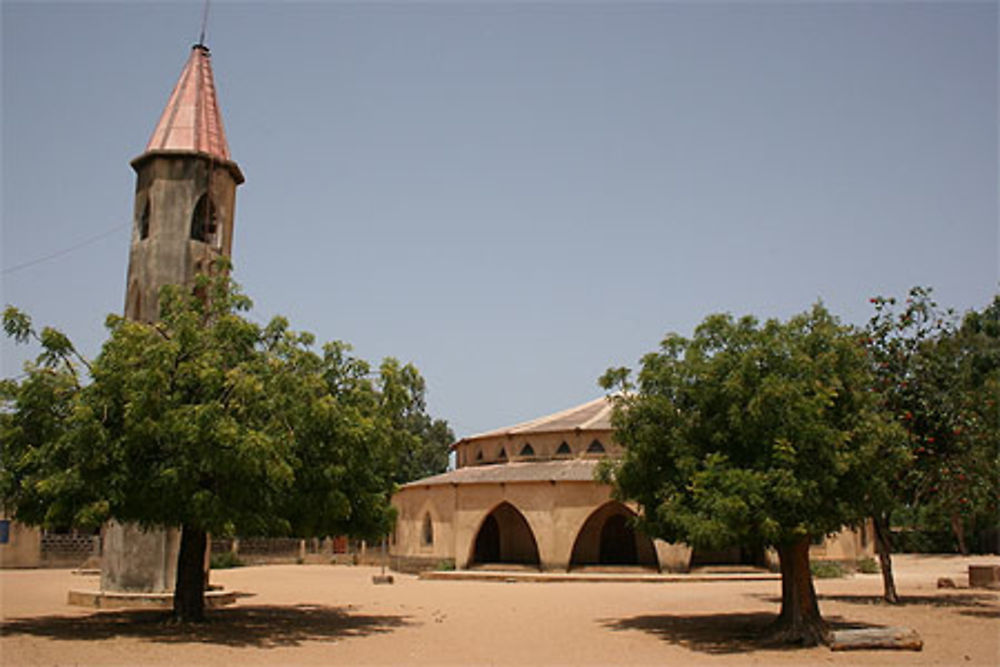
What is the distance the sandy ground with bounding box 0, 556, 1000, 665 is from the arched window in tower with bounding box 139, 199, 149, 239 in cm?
1044

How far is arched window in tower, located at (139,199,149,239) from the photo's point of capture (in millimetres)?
24672

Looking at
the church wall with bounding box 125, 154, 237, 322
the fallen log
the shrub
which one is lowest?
the fallen log

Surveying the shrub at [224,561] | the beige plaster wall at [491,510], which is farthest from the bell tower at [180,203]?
the shrub at [224,561]

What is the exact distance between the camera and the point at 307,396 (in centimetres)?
1622

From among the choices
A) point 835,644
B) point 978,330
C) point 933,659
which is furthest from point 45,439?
point 978,330

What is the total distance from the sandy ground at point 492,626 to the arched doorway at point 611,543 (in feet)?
21.8

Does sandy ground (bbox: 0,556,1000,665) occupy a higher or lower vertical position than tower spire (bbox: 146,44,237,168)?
lower

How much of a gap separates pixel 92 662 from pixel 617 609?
13.2m

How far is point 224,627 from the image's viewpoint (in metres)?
17.3

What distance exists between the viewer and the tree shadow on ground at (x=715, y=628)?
15.4 m

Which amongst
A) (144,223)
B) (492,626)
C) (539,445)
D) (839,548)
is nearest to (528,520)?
(539,445)

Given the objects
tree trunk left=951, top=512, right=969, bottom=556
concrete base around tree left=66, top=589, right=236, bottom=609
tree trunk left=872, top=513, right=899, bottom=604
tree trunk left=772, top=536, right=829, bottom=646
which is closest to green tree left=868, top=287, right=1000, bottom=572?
tree trunk left=872, top=513, right=899, bottom=604

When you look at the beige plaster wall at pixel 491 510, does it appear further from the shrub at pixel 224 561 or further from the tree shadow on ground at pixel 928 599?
the shrub at pixel 224 561

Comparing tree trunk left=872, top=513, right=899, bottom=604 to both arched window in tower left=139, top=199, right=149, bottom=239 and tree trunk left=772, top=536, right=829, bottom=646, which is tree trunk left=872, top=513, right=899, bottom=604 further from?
arched window in tower left=139, top=199, right=149, bottom=239
